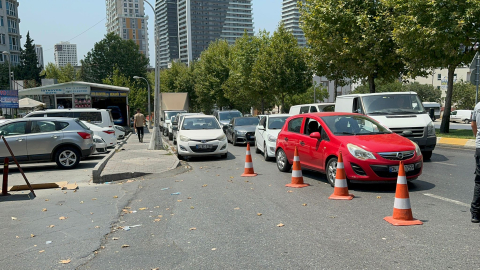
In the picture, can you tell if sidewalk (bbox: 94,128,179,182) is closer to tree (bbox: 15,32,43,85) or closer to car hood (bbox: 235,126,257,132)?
car hood (bbox: 235,126,257,132)

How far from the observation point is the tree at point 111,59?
79375 mm

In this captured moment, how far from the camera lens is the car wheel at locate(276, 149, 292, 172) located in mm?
10875

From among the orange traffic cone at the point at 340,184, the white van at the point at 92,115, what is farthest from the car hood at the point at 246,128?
the orange traffic cone at the point at 340,184

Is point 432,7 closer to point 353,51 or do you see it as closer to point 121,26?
point 353,51

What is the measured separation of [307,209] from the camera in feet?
22.0

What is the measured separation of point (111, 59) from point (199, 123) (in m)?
68.7

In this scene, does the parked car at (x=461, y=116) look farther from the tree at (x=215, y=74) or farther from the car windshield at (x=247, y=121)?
the car windshield at (x=247, y=121)

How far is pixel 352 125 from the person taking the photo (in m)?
9.05

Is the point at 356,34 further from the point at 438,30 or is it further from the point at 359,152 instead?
the point at 359,152

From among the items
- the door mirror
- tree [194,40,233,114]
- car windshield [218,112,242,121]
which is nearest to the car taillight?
the door mirror

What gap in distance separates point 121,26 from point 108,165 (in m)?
199

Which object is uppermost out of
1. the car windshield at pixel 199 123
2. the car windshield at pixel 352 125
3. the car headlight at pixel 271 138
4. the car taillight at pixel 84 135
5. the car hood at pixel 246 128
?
the car windshield at pixel 352 125

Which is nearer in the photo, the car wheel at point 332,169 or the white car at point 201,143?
the car wheel at point 332,169

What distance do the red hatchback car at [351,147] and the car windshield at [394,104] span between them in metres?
4.13
